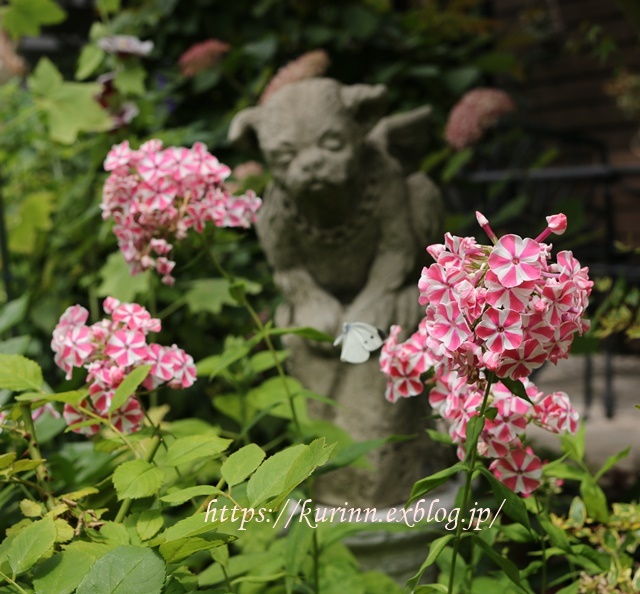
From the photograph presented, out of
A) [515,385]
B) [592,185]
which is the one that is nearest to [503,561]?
[515,385]

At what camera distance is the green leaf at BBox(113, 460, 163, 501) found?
84 cm

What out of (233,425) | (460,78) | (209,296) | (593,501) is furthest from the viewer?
(460,78)

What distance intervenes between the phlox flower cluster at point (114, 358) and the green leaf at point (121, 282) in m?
1.10

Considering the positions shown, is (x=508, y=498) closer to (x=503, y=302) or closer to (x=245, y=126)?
(x=503, y=302)

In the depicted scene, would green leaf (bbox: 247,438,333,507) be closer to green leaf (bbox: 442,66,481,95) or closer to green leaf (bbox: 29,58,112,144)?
green leaf (bbox: 29,58,112,144)

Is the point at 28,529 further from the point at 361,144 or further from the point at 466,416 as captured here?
the point at 361,144

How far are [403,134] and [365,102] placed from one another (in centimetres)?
22

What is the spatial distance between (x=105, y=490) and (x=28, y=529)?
0.32 meters

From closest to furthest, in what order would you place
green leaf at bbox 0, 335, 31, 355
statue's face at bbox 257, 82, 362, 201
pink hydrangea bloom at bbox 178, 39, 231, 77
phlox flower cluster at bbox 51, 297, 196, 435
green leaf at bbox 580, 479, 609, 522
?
phlox flower cluster at bbox 51, 297, 196, 435, green leaf at bbox 580, 479, 609, 522, green leaf at bbox 0, 335, 31, 355, statue's face at bbox 257, 82, 362, 201, pink hydrangea bloom at bbox 178, 39, 231, 77

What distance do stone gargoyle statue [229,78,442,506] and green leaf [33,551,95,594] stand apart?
1017 mm

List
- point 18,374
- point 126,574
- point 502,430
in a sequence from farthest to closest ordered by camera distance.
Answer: point 18,374 → point 502,430 → point 126,574

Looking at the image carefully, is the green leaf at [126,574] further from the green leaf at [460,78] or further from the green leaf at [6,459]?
the green leaf at [460,78]

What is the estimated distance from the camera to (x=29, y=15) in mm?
2092

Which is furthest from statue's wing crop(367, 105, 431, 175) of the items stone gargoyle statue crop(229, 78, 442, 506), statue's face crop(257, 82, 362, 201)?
statue's face crop(257, 82, 362, 201)
